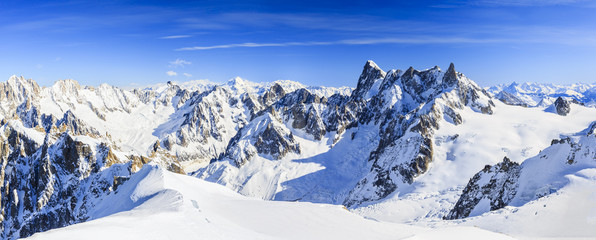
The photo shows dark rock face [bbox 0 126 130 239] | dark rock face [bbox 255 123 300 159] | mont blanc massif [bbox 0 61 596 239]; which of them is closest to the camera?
mont blanc massif [bbox 0 61 596 239]

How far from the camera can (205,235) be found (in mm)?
27109

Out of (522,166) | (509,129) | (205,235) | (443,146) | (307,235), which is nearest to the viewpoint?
(205,235)

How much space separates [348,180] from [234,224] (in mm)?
133891

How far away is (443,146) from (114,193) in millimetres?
109680

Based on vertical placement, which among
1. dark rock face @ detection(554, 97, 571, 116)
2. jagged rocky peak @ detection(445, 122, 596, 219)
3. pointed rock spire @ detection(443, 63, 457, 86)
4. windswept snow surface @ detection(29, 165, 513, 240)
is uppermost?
pointed rock spire @ detection(443, 63, 457, 86)

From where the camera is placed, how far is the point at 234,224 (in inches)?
1265

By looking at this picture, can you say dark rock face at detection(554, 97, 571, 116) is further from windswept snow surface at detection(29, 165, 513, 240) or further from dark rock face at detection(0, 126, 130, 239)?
dark rock face at detection(0, 126, 130, 239)

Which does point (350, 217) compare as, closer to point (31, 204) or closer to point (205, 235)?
point (205, 235)

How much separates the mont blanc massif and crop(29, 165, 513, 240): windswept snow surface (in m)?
0.20

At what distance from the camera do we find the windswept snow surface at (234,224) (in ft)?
85.4

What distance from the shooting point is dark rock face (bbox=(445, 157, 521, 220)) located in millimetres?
57312

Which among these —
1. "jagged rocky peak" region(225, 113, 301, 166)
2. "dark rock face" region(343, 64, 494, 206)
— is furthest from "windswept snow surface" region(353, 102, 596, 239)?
"jagged rocky peak" region(225, 113, 301, 166)

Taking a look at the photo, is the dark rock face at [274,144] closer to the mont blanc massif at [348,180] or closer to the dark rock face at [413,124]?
the mont blanc massif at [348,180]

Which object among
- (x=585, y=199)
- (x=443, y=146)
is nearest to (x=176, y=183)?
(x=585, y=199)
